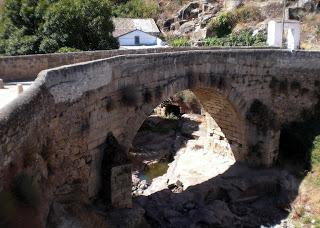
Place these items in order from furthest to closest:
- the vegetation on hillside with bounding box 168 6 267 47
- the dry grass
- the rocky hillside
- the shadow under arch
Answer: the vegetation on hillside with bounding box 168 6 267 47 → the rocky hillside → the dry grass → the shadow under arch

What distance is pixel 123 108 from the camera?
1277 centimetres

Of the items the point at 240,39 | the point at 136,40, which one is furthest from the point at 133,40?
the point at 240,39

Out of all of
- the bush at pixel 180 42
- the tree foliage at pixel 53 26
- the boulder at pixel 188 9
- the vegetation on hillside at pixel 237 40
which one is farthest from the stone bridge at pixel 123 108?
the boulder at pixel 188 9

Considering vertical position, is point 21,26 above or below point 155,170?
above

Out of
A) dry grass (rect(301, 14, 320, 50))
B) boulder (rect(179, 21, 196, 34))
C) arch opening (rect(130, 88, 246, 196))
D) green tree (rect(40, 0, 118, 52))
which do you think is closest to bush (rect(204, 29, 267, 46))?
dry grass (rect(301, 14, 320, 50))

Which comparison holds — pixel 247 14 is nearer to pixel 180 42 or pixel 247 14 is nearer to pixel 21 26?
pixel 180 42

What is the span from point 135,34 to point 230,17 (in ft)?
26.7

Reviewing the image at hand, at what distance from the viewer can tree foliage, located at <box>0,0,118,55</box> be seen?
19.6 m

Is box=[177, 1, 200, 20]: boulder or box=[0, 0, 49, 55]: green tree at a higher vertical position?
box=[177, 1, 200, 20]: boulder

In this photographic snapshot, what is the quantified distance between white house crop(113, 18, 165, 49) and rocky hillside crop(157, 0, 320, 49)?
2.97 metres

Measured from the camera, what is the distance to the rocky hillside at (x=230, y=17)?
106 ft

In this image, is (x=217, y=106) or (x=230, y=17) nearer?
(x=217, y=106)

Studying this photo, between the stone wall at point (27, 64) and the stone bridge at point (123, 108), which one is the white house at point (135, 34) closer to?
the stone bridge at point (123, 108)

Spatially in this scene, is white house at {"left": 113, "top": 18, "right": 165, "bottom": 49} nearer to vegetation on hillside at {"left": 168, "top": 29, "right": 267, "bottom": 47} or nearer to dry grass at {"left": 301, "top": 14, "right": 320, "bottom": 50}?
vegetation on hillside at {"left": 168, "top": 29, "right": 267, "bottom": 47}
